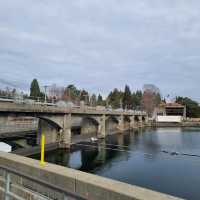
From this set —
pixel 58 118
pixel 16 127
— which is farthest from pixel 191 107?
pixel 58 118

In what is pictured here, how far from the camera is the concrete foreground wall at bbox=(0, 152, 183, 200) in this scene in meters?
3.74

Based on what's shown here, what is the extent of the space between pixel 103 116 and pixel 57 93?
60334mm

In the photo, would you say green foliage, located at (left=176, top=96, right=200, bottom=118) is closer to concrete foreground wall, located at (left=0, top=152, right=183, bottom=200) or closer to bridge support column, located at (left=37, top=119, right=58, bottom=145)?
bridge support column, located at (left=37, top=119, right=58, bottom=145)

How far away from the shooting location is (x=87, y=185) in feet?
14.2

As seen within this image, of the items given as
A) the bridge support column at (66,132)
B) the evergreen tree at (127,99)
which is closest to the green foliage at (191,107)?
the evergreen tree at (127,99)

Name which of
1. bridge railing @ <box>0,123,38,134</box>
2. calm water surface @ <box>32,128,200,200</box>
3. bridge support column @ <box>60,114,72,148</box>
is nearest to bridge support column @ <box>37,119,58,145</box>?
bridge support column @ <box>60,114,72,148</box>

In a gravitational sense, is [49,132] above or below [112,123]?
below

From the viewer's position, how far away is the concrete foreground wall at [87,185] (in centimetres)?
374

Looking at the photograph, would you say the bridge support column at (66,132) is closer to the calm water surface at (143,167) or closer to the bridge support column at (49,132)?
the bridge support column at (49,132)

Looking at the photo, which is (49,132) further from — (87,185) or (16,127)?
(87,185)

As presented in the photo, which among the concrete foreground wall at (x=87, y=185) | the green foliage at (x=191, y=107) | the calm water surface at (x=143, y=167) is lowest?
the calm water surface at (x=143, y=167)

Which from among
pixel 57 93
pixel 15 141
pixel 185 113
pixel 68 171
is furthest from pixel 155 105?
pixel 68 171

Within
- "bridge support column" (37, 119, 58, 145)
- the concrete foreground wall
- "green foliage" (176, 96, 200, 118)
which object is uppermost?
"green foliage" (176, 96, 200, 118)

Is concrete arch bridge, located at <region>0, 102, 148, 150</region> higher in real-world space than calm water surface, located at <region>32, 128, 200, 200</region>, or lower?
higher
